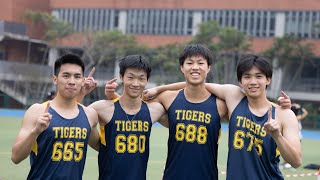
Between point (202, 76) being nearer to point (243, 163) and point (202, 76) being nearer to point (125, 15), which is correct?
point (243, 163)

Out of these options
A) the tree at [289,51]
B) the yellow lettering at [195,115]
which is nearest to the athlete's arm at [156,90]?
the yellow lettering at [195,115]

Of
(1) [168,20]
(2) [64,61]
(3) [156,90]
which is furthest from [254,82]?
(1) [168,20]

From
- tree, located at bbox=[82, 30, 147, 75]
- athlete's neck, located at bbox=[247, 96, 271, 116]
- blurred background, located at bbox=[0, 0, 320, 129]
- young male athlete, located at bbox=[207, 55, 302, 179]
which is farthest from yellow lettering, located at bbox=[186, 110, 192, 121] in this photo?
tree, located at bbox=[82, 30, 147, 75]

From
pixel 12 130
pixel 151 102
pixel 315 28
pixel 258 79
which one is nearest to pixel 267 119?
pixel 258 79

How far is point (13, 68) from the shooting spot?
41.7m

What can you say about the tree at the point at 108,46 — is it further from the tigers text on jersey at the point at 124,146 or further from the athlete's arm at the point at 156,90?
the tigers text on jersey at the point at 124,146

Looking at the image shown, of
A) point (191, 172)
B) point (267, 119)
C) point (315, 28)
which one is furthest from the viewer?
point (315, 28)

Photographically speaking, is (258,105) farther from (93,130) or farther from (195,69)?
(93,130)

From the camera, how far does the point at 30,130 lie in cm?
452

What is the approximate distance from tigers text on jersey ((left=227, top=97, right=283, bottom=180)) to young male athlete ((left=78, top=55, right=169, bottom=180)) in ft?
2.85

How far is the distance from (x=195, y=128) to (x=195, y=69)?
22.6 inches

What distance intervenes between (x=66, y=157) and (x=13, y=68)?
38.5m

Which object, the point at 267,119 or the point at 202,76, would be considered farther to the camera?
the point at 202,76

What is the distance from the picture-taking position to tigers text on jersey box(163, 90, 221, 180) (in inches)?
208
